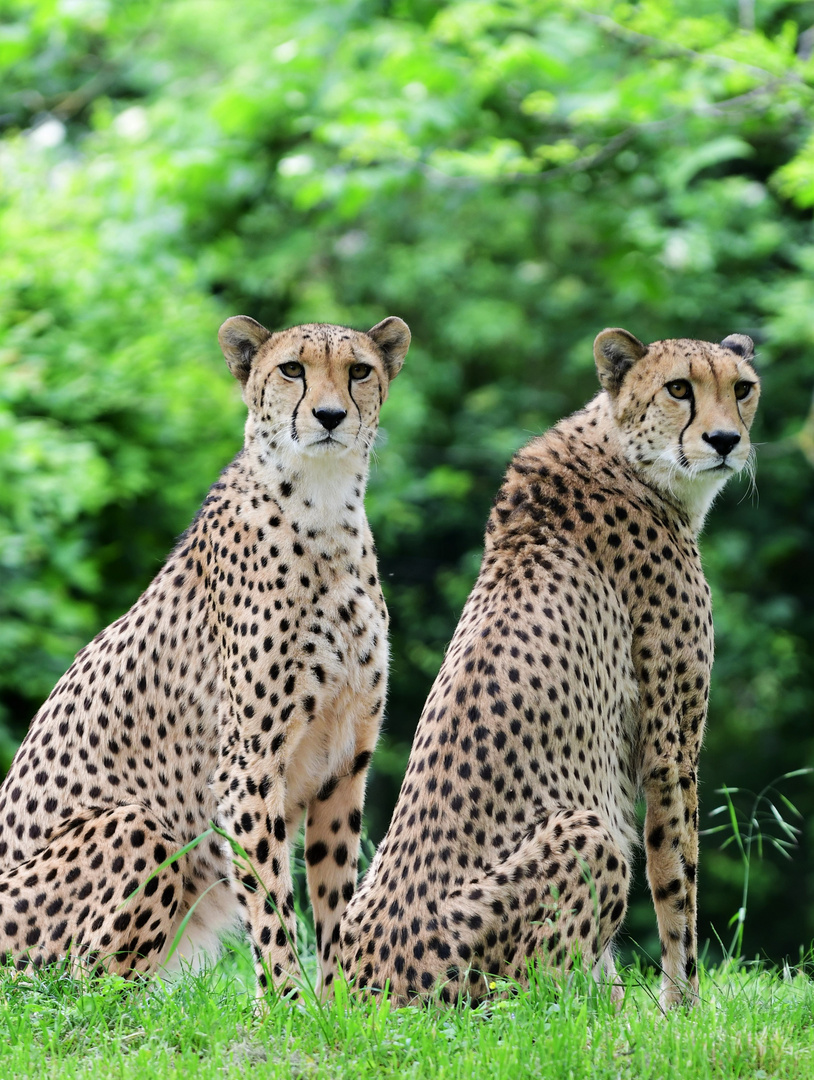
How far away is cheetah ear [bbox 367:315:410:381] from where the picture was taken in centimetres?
426

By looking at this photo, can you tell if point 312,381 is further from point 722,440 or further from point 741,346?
point 741,346

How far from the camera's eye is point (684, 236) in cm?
1005

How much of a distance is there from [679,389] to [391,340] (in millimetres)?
945

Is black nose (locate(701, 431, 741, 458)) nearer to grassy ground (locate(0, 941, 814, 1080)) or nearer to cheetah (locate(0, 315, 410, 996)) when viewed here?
cheetah (locate(0, 315, 410, 996))

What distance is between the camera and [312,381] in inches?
157

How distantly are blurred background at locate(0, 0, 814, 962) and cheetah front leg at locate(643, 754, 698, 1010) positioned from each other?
110 cm

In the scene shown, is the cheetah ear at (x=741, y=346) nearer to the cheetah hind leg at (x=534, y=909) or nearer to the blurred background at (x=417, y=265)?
the blurred background at (x=417, y=265)

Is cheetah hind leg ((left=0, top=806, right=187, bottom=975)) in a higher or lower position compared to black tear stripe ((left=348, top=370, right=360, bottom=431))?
lower

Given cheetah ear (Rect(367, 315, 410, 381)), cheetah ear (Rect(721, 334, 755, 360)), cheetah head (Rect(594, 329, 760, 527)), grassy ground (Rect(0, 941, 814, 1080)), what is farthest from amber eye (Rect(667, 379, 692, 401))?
grassy ground (Rect(0, 941, 814, 1080))

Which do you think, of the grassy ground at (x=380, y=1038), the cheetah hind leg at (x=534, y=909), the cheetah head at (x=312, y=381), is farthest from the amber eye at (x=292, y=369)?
the grassy ground at (x=380, y=1038)

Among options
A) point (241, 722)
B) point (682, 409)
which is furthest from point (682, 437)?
point (241, 722)

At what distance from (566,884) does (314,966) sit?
5.16ft

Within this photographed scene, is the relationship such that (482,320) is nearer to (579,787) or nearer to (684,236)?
(684,236)

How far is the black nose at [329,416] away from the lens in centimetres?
390
